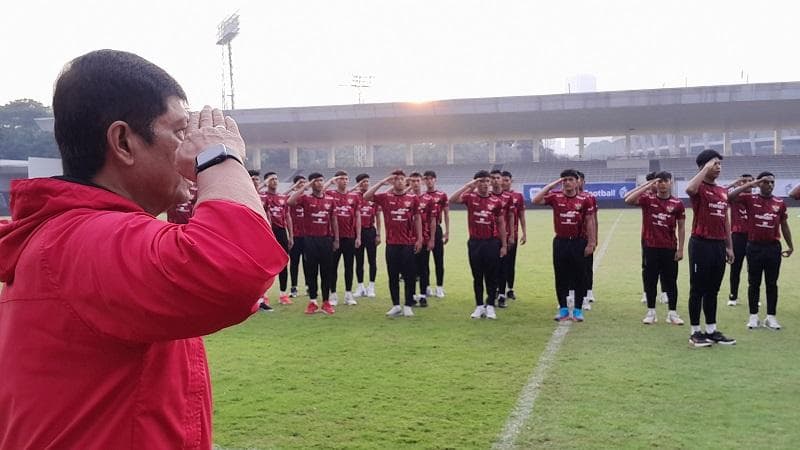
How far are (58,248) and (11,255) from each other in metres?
0.18

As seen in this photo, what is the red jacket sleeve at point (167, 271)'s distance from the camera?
3.70ft

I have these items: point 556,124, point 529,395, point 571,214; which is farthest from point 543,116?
point 529,395

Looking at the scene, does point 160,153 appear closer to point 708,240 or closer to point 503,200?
point 708,240

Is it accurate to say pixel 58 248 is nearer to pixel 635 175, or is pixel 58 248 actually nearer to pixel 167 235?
pixel 167 235

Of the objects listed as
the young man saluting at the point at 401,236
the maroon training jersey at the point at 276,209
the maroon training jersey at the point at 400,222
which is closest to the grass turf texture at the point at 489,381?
the young man saluting at the point at 401,236

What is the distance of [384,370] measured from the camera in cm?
659

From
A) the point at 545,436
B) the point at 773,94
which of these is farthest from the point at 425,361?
the point at 773,94

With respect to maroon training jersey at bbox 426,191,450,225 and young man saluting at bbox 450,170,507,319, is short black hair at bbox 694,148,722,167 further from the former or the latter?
maroon training jersey at bbox 426,191,450,225

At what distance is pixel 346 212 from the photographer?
36.8 ft

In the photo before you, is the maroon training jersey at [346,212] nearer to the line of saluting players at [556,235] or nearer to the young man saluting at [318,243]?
the line of saluting players at [556,235]

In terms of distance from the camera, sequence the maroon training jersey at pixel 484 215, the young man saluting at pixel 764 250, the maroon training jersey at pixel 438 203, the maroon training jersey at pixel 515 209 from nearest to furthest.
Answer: the young man saluting at pixel 764 250 → the maroon training jersey at pixel 484 215 → the maroon training jersey at pixel 515 209 → the maroon training jersey at pixel 438 203

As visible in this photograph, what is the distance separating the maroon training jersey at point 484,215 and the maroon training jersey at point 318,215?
6.89ft

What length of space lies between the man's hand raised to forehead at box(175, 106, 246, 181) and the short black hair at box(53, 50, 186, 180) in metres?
0.07

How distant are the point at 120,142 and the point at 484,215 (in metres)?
8.72
